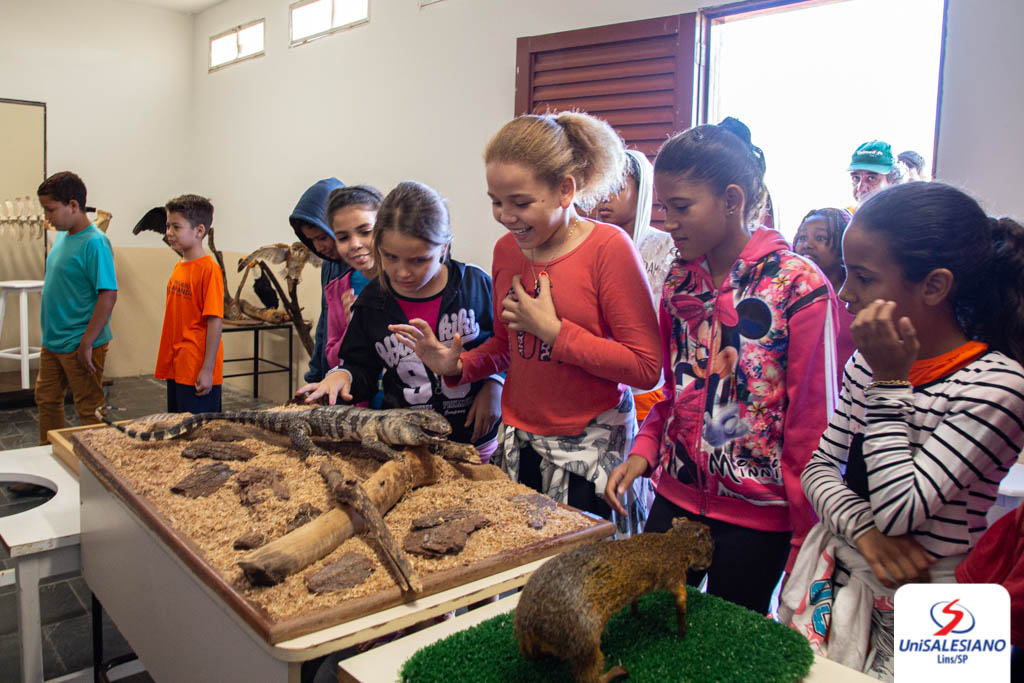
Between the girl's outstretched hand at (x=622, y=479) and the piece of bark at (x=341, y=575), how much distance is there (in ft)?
1.75

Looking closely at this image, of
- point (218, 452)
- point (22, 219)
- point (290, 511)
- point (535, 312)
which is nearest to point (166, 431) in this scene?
point (218, 452)

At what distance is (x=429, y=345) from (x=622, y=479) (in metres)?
0.60

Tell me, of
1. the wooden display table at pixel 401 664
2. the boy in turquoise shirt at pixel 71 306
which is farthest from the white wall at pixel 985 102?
the boy in turquoise shirt at pixel 71 306

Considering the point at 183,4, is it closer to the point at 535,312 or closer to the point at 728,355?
the point at 535,312

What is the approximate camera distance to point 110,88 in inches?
274

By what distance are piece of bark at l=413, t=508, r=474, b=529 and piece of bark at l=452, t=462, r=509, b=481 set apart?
0.22 metres

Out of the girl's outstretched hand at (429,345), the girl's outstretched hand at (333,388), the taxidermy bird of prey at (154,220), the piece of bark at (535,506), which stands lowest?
the piece of bark at (535,506)

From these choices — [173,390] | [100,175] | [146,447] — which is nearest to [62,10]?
[100,175]

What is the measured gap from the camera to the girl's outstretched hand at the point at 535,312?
1568 millimetres

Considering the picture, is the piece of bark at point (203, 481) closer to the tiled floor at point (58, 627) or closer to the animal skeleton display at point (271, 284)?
the tiled floor at point (58, 627)

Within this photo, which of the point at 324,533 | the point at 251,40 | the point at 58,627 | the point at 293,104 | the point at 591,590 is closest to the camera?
the point at 591,590

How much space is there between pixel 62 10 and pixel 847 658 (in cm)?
798

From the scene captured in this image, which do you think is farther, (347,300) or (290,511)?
(347,300)

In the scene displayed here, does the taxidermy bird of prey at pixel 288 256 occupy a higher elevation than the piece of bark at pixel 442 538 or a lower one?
higher
